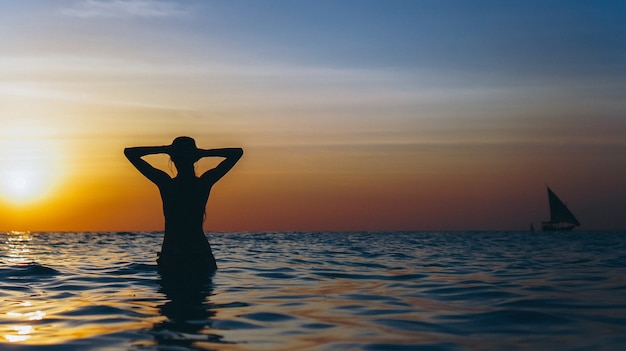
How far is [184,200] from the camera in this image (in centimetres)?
1228

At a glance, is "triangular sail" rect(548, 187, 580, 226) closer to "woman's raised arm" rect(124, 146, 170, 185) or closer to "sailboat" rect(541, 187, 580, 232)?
"sailboat" rect(541, 187, 580, 232)

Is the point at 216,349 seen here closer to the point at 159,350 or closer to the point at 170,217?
the point at 159,350

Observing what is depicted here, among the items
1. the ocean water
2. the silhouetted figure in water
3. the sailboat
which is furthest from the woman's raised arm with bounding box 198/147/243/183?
the sailboat

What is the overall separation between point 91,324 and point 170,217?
13.2 feet

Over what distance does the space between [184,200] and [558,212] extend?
125 m

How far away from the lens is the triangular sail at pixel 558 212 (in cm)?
12450

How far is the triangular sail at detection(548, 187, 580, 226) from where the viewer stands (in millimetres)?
124500

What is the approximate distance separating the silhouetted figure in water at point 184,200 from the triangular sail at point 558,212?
121 metres

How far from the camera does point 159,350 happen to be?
6883 mm

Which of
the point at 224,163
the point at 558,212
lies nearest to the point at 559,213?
the point at 558,212

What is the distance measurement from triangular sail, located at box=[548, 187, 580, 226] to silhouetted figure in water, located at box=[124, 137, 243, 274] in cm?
12114

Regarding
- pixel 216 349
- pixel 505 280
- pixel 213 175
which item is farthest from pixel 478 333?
pixel 505 280

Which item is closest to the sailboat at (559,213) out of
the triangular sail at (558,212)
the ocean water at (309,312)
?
the triangular sail at (558,212)

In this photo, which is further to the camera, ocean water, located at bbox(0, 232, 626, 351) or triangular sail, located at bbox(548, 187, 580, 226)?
triangular sail, located at bbox(548, 187, 580, 226)
